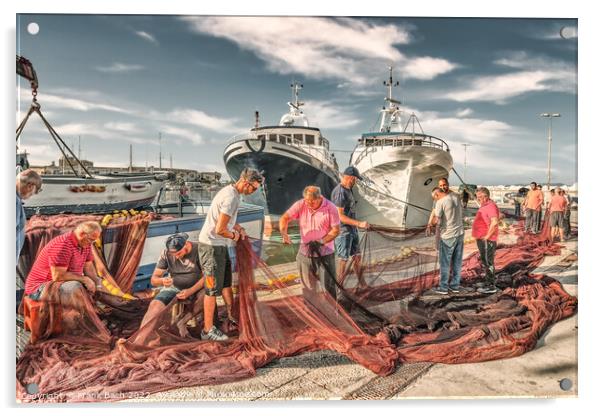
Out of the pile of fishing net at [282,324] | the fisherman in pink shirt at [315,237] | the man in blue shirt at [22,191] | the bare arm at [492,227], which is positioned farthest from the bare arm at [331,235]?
the man in blue shirt at [22,191]

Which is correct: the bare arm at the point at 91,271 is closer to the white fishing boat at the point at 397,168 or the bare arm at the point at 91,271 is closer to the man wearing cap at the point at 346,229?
the man wearing cap at the point at 346,229

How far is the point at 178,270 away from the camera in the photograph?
272cm

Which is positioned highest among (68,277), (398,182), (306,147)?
(306,147)

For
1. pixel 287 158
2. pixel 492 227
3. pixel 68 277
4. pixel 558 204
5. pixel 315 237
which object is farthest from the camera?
pixel 287 158

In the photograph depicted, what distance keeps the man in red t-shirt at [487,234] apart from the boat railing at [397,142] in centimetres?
59

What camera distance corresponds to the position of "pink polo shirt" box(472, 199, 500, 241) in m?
3.06

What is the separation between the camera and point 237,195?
2629mm

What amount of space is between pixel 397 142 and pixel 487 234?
1150 mm

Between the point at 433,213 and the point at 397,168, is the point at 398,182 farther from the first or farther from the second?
the point at 433,213

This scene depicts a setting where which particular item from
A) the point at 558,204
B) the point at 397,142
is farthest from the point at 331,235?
the point at 558,204

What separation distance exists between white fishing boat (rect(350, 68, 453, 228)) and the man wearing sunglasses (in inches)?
39.6

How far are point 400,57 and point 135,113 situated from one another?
2.09m

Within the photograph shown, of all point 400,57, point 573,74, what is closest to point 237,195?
point 400,57
